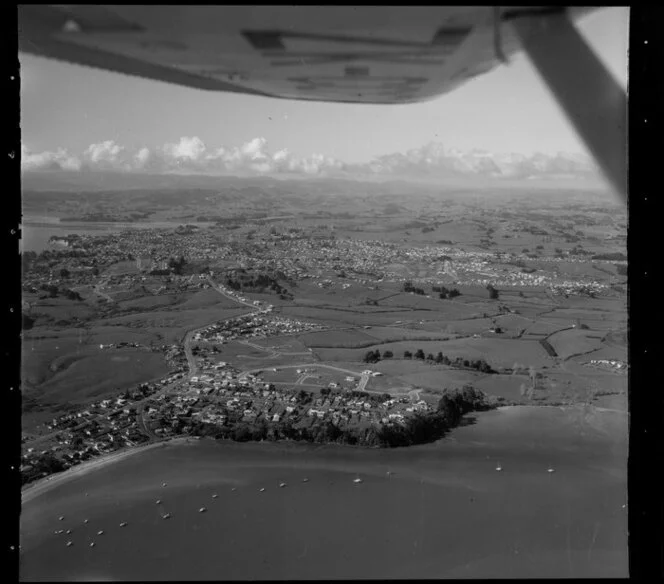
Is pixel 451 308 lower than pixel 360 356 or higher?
higher

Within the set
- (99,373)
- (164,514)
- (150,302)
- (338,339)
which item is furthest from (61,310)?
(338,339)

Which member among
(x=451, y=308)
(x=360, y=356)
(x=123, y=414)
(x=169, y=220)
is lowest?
(x=123, y=414)

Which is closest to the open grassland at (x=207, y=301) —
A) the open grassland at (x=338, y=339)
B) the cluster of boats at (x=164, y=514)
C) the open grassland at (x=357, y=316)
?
the open grassland at (x=357, y=316)

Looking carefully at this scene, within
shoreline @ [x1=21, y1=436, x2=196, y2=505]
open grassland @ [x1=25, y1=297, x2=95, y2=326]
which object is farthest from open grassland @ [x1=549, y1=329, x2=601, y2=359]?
open grassland @ [x1=25, y1=297, x2=95, y2=326]

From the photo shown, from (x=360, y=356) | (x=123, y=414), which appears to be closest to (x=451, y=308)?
(x=360, y=356)

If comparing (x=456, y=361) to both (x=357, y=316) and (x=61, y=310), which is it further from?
(x=61, y=310)

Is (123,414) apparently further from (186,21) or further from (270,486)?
(186,21)
